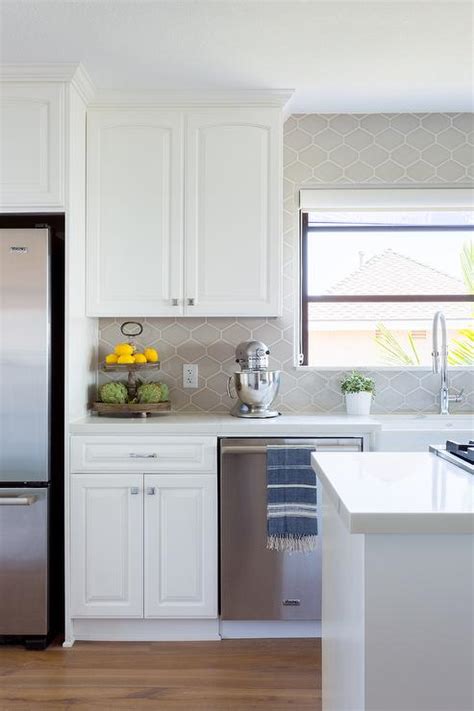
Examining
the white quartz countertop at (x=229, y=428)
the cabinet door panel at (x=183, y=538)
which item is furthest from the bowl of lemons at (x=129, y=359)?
the cabinet door panel at (x=183, y=538)

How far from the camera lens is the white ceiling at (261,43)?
229cm

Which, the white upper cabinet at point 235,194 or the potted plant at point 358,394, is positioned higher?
the white upper cabinet at point 235,194

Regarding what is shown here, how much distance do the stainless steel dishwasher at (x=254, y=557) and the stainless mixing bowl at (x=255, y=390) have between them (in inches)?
11.0

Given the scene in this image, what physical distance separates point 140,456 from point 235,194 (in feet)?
4.35

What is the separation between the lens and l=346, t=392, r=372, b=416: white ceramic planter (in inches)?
125

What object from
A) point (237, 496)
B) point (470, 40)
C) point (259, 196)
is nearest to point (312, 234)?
point (259, 196)

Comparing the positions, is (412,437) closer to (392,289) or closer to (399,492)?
(392,289)

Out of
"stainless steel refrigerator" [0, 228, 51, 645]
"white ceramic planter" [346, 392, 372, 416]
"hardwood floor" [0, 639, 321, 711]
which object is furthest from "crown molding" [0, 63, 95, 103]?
"hardwood floor" [0, 639, 321, 711]

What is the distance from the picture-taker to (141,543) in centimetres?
272

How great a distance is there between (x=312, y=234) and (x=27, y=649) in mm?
2487

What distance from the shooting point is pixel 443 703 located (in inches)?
45.4

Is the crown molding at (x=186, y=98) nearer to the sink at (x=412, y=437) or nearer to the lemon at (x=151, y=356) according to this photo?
the lemon at (x=151, y=356)

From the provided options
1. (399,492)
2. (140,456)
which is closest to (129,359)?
(140,456)

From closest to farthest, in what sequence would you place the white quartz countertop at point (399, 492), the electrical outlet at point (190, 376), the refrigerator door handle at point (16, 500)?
the white quartz countertop at point (399, 492)
the refrigerator door handle at point (16, 500)
the electrical outlet at point (190, 376)
